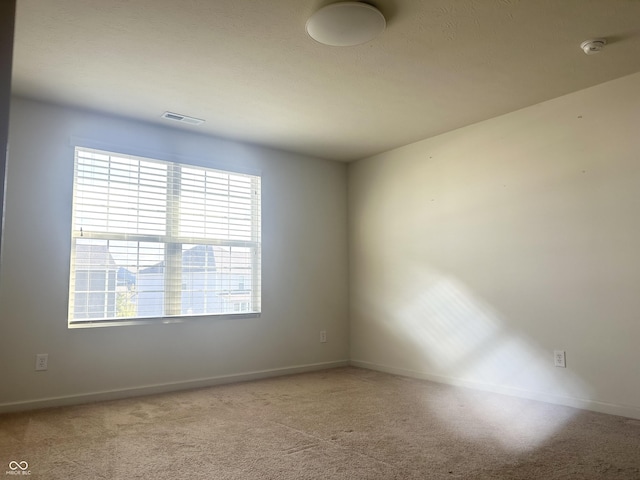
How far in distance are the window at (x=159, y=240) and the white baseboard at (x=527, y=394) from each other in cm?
158

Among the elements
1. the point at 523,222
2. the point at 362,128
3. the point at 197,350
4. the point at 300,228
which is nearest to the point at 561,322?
the point at 523,222

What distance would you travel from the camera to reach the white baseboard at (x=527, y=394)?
315cm

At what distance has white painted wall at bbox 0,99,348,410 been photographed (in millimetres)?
3439

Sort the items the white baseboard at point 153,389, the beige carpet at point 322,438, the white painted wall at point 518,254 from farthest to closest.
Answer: the white baseboard at point 153,389 → the white painted wall at point 518,254 → the beige carpet at point 322,438

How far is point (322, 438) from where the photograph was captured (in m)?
2.75

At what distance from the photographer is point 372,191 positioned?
16.9ft

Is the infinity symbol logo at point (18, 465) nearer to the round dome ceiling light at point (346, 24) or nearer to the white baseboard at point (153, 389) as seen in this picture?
the white baseboard at point (153, 389)

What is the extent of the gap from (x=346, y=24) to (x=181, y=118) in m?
1.95

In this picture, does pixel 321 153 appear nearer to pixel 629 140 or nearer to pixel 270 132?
pixel 270 132

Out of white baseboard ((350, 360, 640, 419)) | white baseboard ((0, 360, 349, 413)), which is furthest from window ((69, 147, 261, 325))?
white baseboard ((350, 360, 640, 419))

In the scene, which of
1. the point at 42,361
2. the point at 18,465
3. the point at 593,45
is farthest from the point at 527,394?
the point at 42,361

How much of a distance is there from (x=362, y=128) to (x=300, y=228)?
1304 millimetres

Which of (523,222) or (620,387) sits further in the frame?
(523,222)

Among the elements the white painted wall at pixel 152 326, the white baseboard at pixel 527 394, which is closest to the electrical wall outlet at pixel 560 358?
the white baseboard at pixel 527 394
